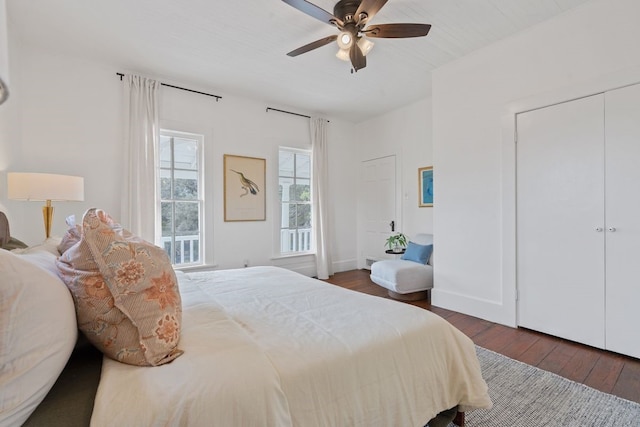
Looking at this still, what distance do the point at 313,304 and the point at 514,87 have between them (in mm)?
2852

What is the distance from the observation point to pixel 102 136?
3.31 metres

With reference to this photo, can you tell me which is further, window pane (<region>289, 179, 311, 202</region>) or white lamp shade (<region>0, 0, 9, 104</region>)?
window pane (<region>289, 179, 311, 202</region>)

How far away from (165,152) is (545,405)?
14.3ft

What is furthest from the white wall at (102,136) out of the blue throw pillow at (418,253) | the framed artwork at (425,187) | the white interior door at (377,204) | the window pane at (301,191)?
the framed artwork at (425,187)

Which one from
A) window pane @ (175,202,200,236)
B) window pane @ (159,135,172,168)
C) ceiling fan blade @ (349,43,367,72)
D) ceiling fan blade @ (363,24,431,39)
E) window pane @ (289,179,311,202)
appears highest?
ceiling fan blade @ (363,24,431,39)

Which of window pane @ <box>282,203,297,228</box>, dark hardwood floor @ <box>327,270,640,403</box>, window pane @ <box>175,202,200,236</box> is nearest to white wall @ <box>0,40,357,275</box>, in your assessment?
window pane @ <box>175,202,200,236</box>

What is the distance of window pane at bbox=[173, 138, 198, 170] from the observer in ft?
12.7

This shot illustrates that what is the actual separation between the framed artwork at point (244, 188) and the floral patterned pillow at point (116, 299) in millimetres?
3274

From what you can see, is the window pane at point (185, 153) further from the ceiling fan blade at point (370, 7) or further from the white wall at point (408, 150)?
the white wall at point (408, 150)

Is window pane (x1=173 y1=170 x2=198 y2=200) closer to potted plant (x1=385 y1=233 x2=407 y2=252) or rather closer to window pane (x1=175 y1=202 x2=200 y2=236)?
window pane (x1=175 y1=202 x2=200 y2=236)

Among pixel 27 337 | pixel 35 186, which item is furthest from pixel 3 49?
pixel 35 186

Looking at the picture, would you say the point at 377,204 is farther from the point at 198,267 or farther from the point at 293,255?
the point at 198,267

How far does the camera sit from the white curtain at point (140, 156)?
337 centimetres

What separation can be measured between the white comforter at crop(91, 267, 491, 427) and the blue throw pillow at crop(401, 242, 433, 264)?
2.49 m
